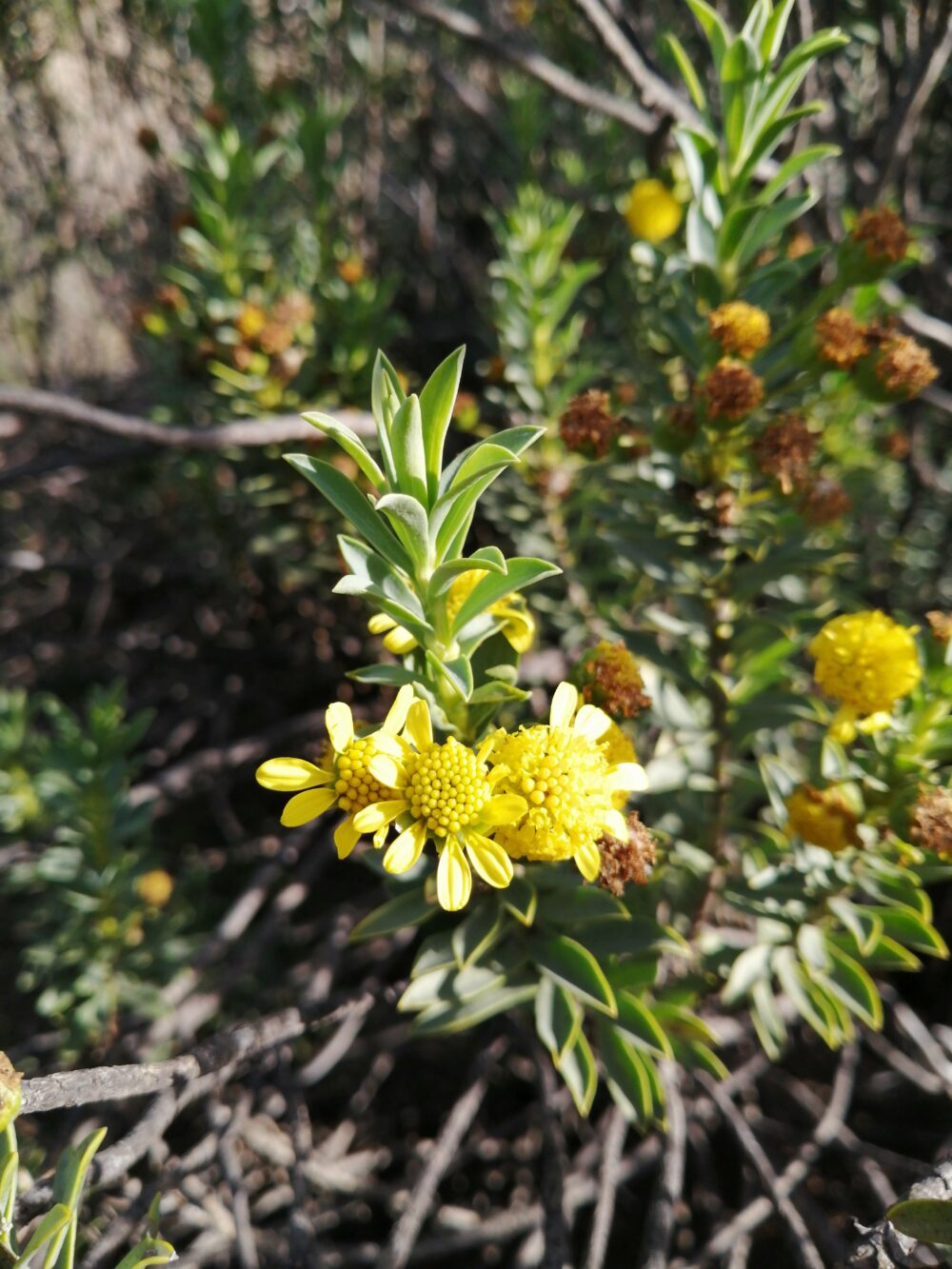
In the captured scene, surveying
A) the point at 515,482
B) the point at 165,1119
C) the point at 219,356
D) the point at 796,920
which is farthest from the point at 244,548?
the point at 796,920

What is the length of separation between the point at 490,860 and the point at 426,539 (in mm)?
393

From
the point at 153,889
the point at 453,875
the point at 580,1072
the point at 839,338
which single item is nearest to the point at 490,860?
the point at 453,875

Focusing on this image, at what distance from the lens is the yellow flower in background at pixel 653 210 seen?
2090 mm

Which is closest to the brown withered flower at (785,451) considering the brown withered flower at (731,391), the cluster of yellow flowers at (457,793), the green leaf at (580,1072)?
the brown withered flower at (731,391)

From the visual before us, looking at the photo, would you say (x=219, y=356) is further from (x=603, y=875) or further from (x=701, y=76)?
(x=701, y=76)

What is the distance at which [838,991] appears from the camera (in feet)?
5.03

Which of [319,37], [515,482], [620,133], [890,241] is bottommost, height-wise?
[515,482]

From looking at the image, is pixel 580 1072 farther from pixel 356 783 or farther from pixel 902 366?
pixel 902 366

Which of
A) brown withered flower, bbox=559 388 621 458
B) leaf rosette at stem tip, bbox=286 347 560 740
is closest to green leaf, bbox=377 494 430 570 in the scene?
leaf rosette at stem tip, bbox=286 347 560 740

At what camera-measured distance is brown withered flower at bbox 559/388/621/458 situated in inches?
61.8

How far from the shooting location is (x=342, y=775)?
1017 mm

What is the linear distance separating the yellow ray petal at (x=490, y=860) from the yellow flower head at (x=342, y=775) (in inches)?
→ 4.7

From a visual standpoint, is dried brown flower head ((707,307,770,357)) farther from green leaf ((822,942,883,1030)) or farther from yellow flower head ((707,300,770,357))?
green leaf ((822,942,883,1030))

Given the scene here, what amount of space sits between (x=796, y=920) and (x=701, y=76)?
290 cm
